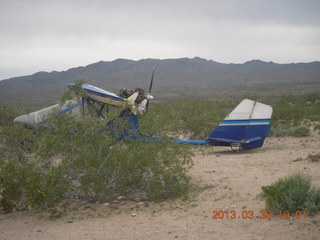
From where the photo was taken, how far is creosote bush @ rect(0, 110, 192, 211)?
632 centimetres

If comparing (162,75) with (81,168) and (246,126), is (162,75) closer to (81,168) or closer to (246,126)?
(246,126)

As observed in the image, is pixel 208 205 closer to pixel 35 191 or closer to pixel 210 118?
pixel 35 191

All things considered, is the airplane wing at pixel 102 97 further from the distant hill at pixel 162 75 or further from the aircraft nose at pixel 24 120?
the distant hill at pixel 162 75

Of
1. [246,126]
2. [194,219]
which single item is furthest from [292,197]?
[246,126]

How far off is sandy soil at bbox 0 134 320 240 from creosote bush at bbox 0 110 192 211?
1.04ft

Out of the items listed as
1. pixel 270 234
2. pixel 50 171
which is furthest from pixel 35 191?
pixel 270 234

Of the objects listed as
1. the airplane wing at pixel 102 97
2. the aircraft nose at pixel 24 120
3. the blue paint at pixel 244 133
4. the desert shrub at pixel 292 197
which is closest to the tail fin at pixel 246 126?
the blue paint at pixel 244 133

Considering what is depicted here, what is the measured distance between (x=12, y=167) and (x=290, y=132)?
38.3 ft

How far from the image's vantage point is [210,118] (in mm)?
15039
